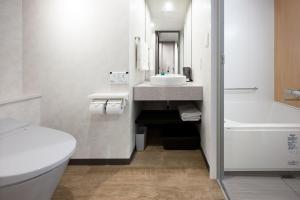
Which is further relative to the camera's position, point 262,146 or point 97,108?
point 97,108

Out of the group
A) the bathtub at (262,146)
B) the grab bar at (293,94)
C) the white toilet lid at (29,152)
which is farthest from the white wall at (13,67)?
the grab bar at (293,94)

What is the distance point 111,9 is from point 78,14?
1.10 feet

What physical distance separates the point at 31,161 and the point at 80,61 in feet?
4.89

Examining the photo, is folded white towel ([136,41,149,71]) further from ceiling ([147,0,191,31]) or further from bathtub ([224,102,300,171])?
bathtub ([224,102,300,171])

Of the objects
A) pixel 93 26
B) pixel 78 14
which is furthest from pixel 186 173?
pixel 78 14

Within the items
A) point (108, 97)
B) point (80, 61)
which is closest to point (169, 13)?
point (80, 61)

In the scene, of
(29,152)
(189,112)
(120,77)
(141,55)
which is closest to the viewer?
(29,152)

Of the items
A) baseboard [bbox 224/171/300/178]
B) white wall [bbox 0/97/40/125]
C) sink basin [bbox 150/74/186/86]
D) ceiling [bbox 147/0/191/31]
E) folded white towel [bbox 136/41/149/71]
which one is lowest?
baseboard [bbox 224/171/300/178]

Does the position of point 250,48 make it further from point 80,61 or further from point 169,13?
point 80,61

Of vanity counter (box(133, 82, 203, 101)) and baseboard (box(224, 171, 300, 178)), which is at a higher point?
vanity counter (box(133, 82, 203, 101))

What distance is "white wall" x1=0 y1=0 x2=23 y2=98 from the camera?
2256 mm

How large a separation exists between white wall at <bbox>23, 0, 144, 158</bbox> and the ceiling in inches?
52.0

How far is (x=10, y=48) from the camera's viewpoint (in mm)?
2371

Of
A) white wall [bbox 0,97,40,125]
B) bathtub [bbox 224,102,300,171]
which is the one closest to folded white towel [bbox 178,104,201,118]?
bathtub [bbox 224,102,300,171]
